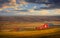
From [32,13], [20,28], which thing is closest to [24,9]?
[32,13]

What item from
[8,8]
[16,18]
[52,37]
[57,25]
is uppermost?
[8,8]

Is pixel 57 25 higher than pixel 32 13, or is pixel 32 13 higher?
pixel 32 13

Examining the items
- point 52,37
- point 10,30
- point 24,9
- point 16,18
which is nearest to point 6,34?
point 10,30

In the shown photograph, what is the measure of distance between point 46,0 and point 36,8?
132 millimetres

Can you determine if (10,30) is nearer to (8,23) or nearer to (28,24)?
(8,23)

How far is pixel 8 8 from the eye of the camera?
178 cm

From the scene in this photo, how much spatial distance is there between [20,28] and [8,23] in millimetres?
135

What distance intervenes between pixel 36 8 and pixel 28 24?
0.61 ft

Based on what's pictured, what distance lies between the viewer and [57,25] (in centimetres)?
179

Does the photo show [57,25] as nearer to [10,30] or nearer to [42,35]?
[42,35]

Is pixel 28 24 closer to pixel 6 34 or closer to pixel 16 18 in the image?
pixel 16 18

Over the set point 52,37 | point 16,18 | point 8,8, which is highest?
point 8,8

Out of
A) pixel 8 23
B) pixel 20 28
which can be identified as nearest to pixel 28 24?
pixel 20 28

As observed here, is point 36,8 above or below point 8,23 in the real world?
above
